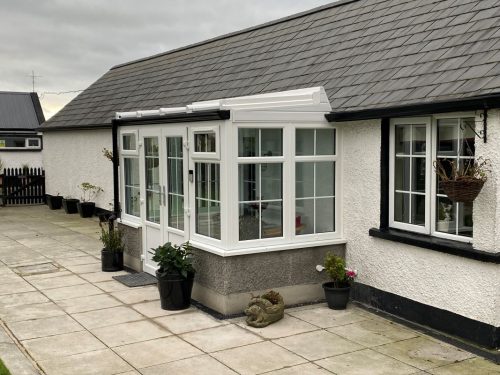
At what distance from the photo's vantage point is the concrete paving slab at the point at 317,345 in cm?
627

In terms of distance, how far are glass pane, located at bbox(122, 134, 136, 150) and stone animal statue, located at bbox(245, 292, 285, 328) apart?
4.12 m

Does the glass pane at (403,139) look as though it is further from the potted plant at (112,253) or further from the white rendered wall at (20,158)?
the white rendered wall at (20,158)

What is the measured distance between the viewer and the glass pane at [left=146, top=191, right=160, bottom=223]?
9547 mm

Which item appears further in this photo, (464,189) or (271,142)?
(271,142)

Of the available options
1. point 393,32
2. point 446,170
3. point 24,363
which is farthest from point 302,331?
point 393,32

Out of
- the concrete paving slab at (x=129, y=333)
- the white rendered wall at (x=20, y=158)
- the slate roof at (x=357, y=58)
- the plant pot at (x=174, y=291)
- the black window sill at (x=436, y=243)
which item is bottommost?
the concrete paving slab at (x=129, y=333)

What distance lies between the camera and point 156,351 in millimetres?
6363

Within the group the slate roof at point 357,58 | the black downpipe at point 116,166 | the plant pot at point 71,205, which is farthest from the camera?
the plant pot at point 71,205

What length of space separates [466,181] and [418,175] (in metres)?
1.28

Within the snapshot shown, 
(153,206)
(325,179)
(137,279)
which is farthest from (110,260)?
(325,179)

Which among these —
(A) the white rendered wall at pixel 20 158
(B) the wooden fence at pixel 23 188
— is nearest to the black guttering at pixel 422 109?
(B) the wooden fence at pixel 23 188

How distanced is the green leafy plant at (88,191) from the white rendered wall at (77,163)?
0.47ft

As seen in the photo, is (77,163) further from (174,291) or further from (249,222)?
(249,222)

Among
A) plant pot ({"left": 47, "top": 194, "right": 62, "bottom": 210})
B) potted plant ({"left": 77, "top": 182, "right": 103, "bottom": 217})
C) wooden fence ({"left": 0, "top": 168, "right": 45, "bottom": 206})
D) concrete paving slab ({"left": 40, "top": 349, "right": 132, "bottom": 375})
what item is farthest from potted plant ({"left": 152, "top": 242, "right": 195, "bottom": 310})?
wooden fence ({"left": 0, "top": 168, "right": 45, "bottom": 206})
